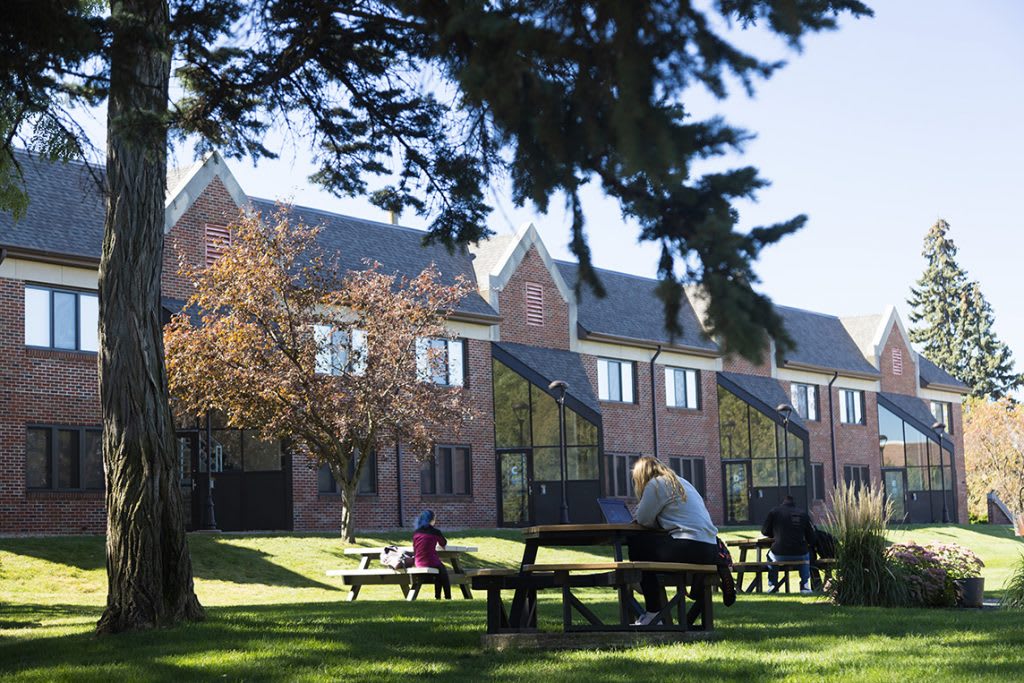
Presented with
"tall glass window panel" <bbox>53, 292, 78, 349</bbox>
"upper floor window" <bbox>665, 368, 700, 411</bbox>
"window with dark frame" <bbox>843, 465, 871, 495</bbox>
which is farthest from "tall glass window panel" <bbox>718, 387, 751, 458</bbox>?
"tall glass window panel" <bbox>53, 292, 78, 349</bbox>

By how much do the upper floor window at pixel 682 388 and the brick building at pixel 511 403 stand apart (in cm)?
7

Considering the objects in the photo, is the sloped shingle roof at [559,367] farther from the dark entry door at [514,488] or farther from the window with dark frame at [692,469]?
the window with dark frame at [692,469]

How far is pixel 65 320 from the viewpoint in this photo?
27469 millimetres

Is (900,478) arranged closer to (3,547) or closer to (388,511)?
(388,511)

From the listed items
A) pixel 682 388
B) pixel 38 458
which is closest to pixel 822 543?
pixel 38 458

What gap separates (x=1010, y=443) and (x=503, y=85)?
2410 inches

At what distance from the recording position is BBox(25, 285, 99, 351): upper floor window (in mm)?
26938

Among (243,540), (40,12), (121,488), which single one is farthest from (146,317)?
(243,540)

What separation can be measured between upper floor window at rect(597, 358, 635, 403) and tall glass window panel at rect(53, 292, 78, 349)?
17198mm

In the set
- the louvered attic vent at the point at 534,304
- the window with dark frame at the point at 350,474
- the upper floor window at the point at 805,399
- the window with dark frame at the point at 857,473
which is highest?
the louvered attic vent at the point at 534,304

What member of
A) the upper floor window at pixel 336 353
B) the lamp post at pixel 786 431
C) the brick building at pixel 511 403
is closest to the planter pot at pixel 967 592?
the brick building at pixel 511 403

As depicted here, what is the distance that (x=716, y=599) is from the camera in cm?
1648

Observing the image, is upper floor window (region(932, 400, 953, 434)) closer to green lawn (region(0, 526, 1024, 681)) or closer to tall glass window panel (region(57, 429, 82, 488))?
tall glass window panel (region(57, 429, 82, 488))

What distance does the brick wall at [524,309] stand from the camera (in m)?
37.9
